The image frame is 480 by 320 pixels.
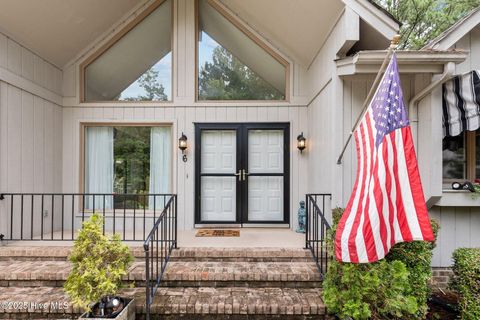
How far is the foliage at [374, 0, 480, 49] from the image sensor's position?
9.34m

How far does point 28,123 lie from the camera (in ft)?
15.3

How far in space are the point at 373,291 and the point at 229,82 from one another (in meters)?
4.41

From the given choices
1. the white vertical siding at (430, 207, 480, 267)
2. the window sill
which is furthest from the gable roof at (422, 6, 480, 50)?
the white vertical siding at (430, 207, 480, 267)

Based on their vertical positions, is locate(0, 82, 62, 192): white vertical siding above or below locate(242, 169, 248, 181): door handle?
above

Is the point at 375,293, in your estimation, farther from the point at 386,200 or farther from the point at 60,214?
the point at 60,214

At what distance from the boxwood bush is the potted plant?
7.04 feet

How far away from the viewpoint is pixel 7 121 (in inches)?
169

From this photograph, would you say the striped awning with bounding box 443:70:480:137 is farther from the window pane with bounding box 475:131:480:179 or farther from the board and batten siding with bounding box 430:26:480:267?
the window pane with bounding box 475:131:480:179

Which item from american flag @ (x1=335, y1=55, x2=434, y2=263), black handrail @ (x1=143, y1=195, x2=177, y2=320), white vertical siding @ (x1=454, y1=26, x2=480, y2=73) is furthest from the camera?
white vertical siding @ (x1=454, y1=26, x2=480, y2=73)

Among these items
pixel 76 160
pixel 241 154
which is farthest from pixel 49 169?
pixel 241 154

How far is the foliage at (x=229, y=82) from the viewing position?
5.57m

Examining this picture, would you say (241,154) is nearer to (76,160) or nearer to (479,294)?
(76,160)

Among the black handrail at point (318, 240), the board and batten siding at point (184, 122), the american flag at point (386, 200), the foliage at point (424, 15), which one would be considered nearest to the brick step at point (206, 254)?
the black handrail at point (318, 240)

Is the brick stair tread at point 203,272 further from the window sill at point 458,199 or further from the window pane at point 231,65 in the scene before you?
the window pane at point 231,65
